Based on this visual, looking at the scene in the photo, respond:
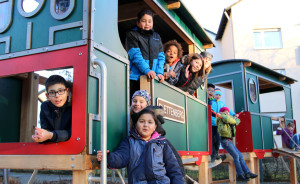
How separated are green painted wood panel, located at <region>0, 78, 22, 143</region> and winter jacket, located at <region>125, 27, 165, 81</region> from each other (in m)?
1.63

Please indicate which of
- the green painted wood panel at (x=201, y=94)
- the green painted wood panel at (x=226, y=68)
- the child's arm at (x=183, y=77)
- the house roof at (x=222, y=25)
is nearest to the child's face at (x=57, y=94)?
the child's arm at (x=183, y=77)

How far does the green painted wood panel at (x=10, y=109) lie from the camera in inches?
159

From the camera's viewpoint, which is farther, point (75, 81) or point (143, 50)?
point (143, 50)

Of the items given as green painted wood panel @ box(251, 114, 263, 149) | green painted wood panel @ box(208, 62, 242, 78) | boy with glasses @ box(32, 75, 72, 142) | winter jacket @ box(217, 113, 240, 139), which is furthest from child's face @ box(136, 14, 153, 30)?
green painted wood panel @ box(208, 62, 242, 78)

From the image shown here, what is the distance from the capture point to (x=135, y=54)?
12.3 ft

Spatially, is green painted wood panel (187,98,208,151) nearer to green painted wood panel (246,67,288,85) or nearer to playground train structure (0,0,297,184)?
playground train structure (0,0,297,184)

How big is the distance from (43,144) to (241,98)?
21.2ft

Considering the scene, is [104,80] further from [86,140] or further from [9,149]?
[9,149]

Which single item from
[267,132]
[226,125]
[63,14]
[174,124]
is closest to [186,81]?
[174,124]

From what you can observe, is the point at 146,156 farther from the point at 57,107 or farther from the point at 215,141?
the point at 215,141

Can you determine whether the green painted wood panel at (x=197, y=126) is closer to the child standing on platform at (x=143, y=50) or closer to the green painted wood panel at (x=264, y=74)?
the child standing on platform at (x=143, y=50)

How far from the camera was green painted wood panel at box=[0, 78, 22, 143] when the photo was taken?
159 inches

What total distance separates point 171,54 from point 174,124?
1201 mm

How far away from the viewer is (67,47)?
272 cm
